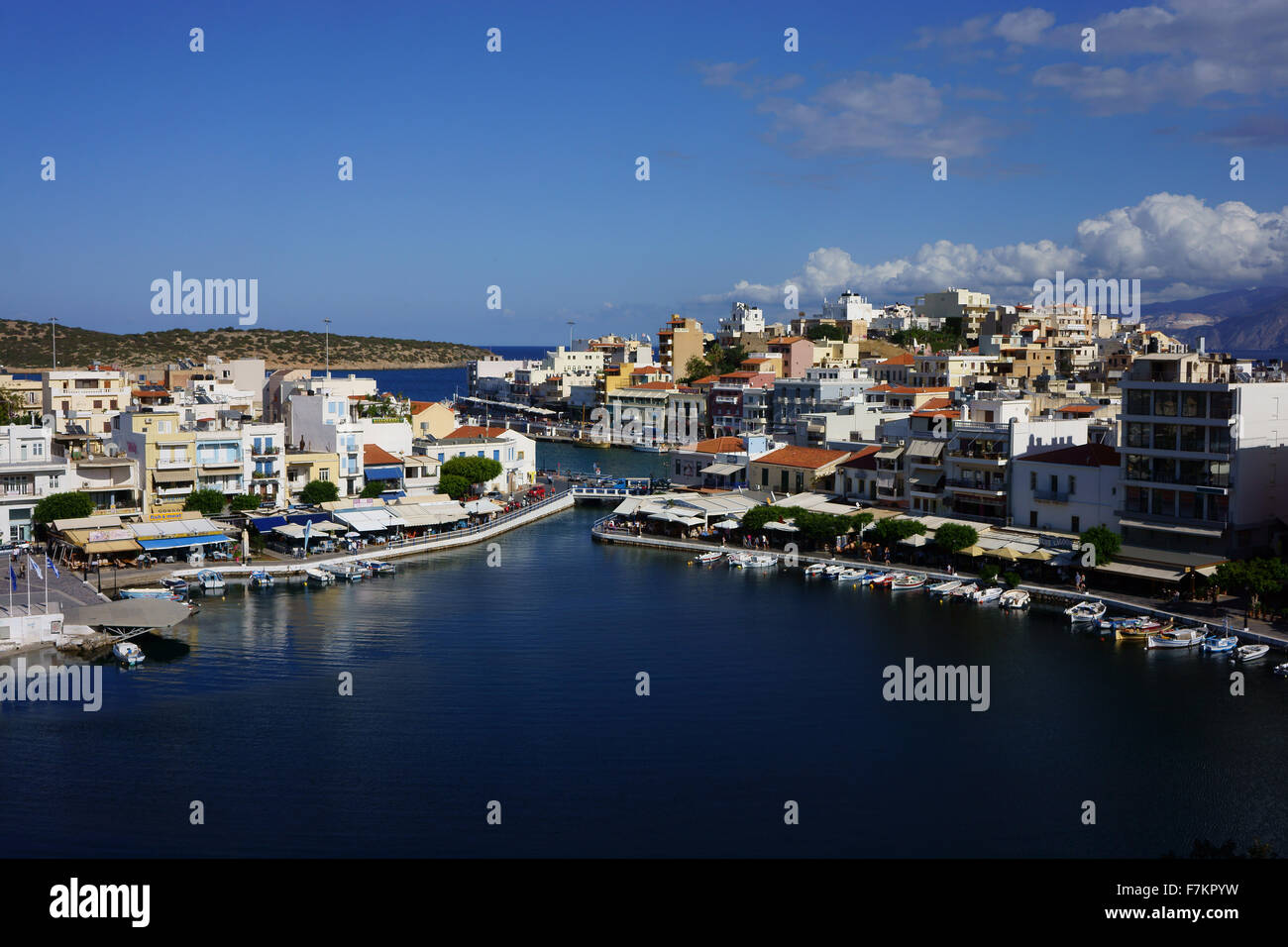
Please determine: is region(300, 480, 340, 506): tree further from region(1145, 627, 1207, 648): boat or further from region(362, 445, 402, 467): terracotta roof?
region(1145, 627, 1207, 648): boat

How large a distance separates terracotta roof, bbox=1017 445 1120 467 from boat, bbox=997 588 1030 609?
5.08 meters

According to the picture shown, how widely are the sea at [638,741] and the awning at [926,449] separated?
30.6 ft

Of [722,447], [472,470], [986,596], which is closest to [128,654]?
[986,596]

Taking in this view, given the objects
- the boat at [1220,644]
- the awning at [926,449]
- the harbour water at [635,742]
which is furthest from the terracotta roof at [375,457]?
the boat at [1220,644]

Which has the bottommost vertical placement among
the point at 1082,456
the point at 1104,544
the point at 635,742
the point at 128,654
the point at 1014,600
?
the point at 635,742

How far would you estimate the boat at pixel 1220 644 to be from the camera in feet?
88.8

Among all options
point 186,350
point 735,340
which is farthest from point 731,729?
point 186,350

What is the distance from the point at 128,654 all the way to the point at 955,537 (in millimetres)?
22663

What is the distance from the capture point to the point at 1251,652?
87.0 ft

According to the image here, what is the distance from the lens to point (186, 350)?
5650 inches

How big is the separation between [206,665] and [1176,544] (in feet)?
81.5

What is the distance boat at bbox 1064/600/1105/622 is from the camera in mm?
30156

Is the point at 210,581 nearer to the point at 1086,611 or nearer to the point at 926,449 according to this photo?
the point at 926,449
